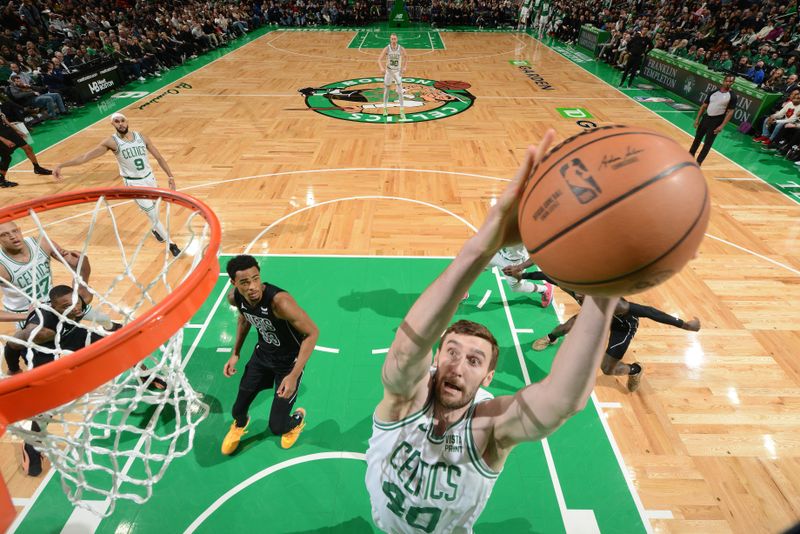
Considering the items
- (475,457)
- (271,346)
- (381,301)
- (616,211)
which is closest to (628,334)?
(381,301)

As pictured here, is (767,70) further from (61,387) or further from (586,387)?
(61,387)

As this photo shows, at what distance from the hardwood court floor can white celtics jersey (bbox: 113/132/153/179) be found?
1235 mm

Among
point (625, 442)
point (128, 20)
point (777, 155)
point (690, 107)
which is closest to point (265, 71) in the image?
point (128, 20)

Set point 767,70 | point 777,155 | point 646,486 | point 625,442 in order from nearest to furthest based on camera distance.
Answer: point 646,486
point 625,442
point 777,155
point 767,70

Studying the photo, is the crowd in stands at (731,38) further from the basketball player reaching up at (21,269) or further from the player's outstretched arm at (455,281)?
the basketball player reaching up at (21,269)

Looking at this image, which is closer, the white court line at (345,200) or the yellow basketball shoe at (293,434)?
the yellow basketball shoe at (293,434)

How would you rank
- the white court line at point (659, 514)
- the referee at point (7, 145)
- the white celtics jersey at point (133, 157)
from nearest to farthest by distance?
the white court line at point (659, 514) < the white celtics jersey at point (133, 157) < the referee at point (7, 145)

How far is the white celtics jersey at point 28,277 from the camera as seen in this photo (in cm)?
359

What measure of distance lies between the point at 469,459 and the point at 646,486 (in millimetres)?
2409

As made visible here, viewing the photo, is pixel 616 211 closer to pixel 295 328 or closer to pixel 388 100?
pixel 295 328

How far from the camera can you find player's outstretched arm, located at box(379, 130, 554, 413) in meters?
1.16

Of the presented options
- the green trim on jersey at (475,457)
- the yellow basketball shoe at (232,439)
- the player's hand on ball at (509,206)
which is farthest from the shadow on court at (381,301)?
the player's hand on ball at (509,206)

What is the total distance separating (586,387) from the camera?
1323 mm

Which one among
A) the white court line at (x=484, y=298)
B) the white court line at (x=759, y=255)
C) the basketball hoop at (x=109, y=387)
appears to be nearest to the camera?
the basketball hoop at (x=109, y=387)
